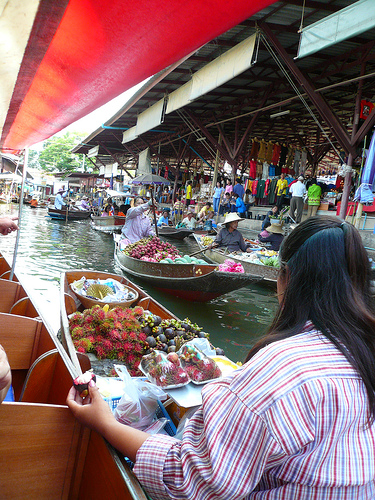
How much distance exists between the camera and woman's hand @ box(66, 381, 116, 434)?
47.9 inches

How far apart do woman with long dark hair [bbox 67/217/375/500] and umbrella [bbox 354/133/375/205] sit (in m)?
7.45

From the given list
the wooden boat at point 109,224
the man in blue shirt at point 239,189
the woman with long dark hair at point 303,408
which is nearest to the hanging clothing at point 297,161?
the man in blue shirt at point 239,189

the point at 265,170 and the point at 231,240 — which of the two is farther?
the point at 265,170

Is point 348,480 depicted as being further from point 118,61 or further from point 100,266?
point 100,266

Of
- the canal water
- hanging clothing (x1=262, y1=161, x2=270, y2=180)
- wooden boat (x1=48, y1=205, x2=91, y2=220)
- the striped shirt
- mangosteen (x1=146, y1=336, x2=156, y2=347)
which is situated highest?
hanging clothing (x1=262, y1=161, x2=270, y2=180)

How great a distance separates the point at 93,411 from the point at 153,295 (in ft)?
17.8

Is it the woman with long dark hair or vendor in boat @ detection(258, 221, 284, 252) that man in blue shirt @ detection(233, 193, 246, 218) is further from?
the woman with long dark hair

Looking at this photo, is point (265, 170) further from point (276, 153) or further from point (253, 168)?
point (276, 153)

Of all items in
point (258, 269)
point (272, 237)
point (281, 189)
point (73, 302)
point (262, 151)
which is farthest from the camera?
point (262, 151)

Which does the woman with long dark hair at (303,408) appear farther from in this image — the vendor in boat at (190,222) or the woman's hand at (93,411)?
the vendor in boat at (190,222)

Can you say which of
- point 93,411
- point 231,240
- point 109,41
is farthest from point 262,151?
point 93,411

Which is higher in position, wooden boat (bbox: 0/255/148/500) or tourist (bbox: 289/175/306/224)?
tourist (bbox: 289/175/306/224)

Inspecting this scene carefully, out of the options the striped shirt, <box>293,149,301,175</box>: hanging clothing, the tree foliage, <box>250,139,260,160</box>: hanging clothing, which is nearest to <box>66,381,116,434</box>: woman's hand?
A: the striped shirt

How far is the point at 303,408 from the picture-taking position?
29.8 inches
